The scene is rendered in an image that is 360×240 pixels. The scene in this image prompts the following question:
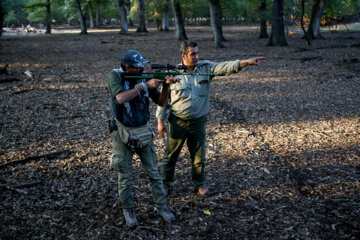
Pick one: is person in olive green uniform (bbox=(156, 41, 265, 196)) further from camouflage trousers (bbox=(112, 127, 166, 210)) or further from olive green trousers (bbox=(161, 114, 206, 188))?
camouflage trousers (bbox=(112, 127, 166, 210))

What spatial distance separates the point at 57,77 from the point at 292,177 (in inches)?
474

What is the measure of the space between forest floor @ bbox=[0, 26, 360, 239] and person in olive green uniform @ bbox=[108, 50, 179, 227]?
396 millimetres

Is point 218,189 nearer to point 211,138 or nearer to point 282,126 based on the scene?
point 211,138

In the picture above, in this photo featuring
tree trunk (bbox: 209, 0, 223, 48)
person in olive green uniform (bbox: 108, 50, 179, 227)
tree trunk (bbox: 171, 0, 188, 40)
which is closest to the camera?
person in olive green uniform (bbox: 108, 50, 179, 227)

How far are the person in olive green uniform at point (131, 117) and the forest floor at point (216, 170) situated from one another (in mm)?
396

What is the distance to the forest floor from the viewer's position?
4234mm

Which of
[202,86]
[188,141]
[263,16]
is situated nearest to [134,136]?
[188,141]

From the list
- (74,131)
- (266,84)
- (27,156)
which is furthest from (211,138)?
(266,84)

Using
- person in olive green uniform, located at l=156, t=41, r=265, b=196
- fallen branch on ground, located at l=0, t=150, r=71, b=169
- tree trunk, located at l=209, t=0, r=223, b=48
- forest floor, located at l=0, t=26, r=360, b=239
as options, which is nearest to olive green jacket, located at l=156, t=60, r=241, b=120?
person in olive green uniform, located at l=156, t=41, r=265, b=196

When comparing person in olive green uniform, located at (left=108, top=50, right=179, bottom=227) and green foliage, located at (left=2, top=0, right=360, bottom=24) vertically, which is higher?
green foliage, located at (left=2, top=0, right=360, bottom=24)

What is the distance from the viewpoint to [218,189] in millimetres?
5176

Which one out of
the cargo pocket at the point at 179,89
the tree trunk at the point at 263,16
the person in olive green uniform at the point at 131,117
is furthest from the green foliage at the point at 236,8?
the person in olive green uniform at the point at 131,117

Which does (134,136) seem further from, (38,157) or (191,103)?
(38,157)

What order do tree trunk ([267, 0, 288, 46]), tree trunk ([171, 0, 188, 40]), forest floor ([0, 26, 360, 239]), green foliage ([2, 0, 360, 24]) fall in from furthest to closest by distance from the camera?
1. tree trunk ([171, 0, 188, 40])
2. green foliage ([2, 0, 360, 24])
3. tree trunk ([267, 0, 288, 46])
4. forest floor ([0, 26, 360, 239])
